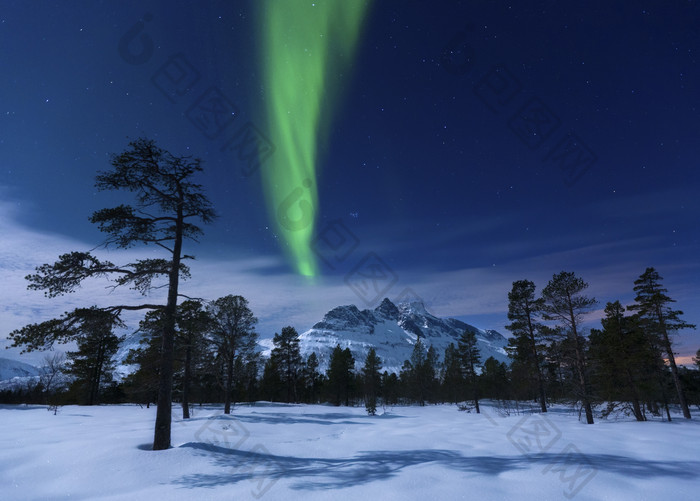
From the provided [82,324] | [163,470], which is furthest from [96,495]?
[82,324]

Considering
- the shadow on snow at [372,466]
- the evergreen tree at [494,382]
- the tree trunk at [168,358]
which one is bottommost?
the evergreen tree at [494,382]

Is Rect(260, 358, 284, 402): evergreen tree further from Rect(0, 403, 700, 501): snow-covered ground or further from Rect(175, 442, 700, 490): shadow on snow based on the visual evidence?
Rect(175, 442, 700, 490): shadow on snow

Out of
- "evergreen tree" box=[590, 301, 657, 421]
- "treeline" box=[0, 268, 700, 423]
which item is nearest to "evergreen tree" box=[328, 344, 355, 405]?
"treeline" box=[0, 268, 700, 423]

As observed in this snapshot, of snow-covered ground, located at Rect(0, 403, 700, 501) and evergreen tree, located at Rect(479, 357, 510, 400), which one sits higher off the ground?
snow-covered ground, located at Rect(0, 403, 700, 501)

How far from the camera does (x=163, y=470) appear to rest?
7.20 m

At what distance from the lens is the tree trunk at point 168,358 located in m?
9.27


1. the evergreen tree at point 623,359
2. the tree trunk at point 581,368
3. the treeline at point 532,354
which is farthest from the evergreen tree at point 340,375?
the tree trunk at point 581,368

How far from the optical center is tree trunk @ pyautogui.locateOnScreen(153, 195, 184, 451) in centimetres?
927

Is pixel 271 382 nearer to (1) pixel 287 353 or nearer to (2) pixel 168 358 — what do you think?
(1) pixel 287 353

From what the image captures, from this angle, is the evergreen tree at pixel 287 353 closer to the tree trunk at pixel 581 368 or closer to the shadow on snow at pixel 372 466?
the tree trunk at pixel 581 368

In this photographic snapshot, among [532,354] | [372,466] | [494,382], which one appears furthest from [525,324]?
[494,382]

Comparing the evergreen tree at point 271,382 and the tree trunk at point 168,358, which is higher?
the tree trunk at point 168,358

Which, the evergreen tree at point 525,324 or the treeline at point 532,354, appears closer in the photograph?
the treeline at point 532,354

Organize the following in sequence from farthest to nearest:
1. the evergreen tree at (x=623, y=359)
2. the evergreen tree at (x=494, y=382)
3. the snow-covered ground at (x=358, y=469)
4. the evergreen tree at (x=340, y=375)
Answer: the evergreen tree at (x=494, y=382)
the evergreen tree at (x=340, y=375)
the evergreen tree at (x=623, y=359)
the snow-covered ground at (x=358, y=469)
